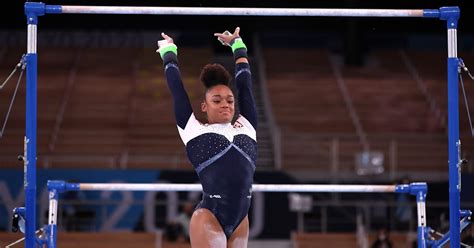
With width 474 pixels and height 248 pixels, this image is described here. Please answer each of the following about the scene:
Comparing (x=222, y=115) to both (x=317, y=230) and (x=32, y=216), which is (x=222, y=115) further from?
(x=317, y=230)

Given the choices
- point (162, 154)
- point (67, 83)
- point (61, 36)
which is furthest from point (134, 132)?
point (61, 36)

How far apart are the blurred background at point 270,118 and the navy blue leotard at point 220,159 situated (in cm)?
623

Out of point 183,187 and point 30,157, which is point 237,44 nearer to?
point 183,187

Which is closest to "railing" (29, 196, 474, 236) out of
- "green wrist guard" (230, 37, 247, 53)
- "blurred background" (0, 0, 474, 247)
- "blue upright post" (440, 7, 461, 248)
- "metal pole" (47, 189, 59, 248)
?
"blurred background" (0, 0, 474, 247)

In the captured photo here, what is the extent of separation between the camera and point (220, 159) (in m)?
5.08

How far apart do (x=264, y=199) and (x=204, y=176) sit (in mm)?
9253

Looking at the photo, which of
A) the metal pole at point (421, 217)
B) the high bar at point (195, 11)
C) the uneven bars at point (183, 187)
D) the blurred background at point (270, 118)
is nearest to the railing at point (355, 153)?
the blurred background at point (270, 118)

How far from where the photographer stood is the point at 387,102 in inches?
758

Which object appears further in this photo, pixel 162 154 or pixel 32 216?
pixel 162 154

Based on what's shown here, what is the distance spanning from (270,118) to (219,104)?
13.0 m

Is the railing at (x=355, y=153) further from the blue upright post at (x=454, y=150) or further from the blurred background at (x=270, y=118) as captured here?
the blue upright post at (x=454, y=150)

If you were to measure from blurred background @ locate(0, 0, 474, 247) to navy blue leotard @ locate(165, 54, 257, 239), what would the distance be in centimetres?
623

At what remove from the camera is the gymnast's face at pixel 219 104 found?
5.16 metres

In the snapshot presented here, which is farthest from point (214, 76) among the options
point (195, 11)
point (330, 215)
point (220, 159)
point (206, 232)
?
point (330, 215)
